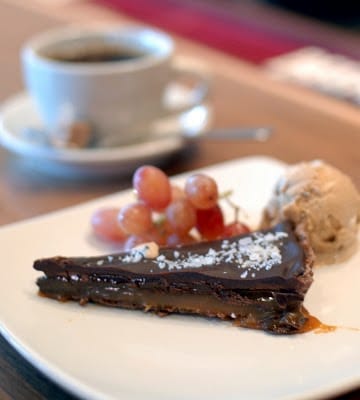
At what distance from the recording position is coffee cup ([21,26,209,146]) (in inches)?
55.2

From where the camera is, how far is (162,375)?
76 cm

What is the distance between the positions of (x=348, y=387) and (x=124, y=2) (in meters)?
2.96

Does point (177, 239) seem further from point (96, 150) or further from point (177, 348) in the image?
point (96, 150)

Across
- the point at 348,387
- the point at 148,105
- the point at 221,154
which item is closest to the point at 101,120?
the point at 148,105

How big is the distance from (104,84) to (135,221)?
47 centimetres

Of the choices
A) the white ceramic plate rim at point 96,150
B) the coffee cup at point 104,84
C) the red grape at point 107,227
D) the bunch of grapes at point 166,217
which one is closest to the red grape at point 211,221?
the bunch of grapes at point 166,217

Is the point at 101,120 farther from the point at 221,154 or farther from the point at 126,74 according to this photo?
the point at 221,154

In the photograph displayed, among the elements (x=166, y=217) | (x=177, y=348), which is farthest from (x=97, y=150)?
(x=177, y=348)

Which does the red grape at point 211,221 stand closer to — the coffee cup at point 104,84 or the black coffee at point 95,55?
the coffee cup at point 104,84

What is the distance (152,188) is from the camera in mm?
1031

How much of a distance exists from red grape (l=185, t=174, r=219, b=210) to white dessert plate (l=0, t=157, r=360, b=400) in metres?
0.19

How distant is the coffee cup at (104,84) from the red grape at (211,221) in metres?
0.45

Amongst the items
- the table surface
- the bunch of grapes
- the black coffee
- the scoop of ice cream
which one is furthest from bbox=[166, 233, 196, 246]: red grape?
the black coffee

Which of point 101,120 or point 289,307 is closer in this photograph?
point 289,307
